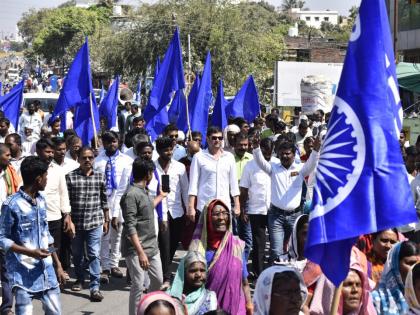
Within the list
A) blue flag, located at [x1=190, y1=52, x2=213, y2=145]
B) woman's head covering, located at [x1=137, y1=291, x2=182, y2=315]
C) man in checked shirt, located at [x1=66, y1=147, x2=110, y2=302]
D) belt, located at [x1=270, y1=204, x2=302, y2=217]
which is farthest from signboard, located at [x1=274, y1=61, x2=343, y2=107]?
woman's head covering, located at [x1=137, y1=291, x2=182, y2=315]

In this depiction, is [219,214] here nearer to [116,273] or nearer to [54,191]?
[54,191]

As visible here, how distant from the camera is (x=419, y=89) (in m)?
20.0

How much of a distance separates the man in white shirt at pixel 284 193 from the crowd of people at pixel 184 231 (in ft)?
0.04

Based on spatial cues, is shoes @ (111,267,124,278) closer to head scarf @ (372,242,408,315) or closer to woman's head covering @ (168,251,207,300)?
woman's head covering @ (168,251,207,300)

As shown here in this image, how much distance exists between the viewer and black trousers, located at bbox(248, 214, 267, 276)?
374 inches

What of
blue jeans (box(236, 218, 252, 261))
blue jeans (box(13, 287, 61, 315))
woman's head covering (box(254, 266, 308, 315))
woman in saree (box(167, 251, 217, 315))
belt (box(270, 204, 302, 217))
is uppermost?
woman's head covering (box(254, 266, 308, 315))

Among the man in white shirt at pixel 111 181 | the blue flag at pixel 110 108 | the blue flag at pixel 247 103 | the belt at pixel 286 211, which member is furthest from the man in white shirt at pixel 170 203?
the blue flag at pixel 110 108

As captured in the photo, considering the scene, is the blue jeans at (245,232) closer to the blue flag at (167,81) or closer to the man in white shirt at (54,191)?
the man in white shirt at (54,191)

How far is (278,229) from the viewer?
8.98 metres

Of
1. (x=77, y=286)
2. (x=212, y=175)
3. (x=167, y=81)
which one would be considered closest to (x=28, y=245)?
(x=212, y=175)

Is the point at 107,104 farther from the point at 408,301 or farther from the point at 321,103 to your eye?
the point at 408,301

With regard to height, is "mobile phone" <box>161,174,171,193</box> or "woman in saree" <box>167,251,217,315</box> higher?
"mobile phone" <box>161,174,171,193</box>

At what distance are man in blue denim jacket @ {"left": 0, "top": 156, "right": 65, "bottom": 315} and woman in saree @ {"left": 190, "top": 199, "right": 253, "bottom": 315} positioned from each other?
1.09 metres

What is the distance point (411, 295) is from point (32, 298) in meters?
2.77
